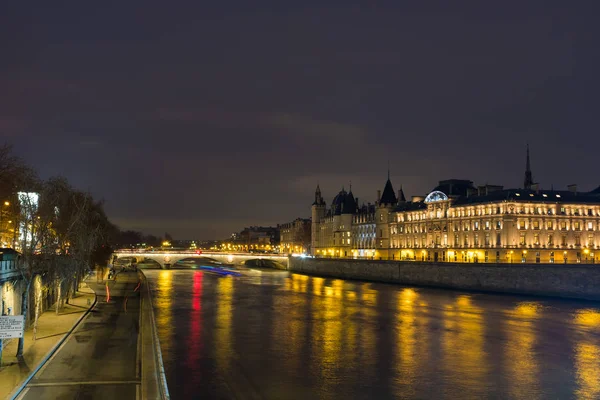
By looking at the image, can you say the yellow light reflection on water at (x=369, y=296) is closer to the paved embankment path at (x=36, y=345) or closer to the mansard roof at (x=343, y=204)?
the paved embankment path at (x=36, y=345)

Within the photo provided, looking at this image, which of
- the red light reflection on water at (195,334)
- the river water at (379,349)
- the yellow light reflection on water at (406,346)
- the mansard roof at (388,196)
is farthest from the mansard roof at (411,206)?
the red light reflection on water at (195,334)

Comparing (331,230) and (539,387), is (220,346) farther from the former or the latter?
(331,230)

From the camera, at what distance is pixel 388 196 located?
12312 cm

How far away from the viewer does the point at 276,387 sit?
77.0 ft

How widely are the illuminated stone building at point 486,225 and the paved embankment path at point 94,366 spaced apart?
64.9 metres

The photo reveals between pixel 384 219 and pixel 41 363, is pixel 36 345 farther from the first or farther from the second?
pixel 384 219

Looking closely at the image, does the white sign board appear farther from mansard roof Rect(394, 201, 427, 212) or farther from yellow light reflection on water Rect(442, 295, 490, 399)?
mansard roof Rect(394, 201, 427, 212)

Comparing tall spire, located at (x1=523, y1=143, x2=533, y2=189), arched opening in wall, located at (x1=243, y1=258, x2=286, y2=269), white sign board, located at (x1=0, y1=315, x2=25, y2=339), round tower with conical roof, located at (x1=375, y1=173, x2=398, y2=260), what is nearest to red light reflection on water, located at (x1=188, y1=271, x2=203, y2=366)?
white sign board, located at (x1=0, y1=315, x2=25, y2=339)

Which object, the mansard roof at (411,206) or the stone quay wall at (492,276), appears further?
the mansard roof at (411,206)

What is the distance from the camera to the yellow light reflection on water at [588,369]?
23734 mm

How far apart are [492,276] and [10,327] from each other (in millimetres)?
56705

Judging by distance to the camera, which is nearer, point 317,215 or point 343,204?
point 343,204

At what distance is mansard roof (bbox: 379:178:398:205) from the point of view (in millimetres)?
122438

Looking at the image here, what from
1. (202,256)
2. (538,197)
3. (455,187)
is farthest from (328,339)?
(202,256)
